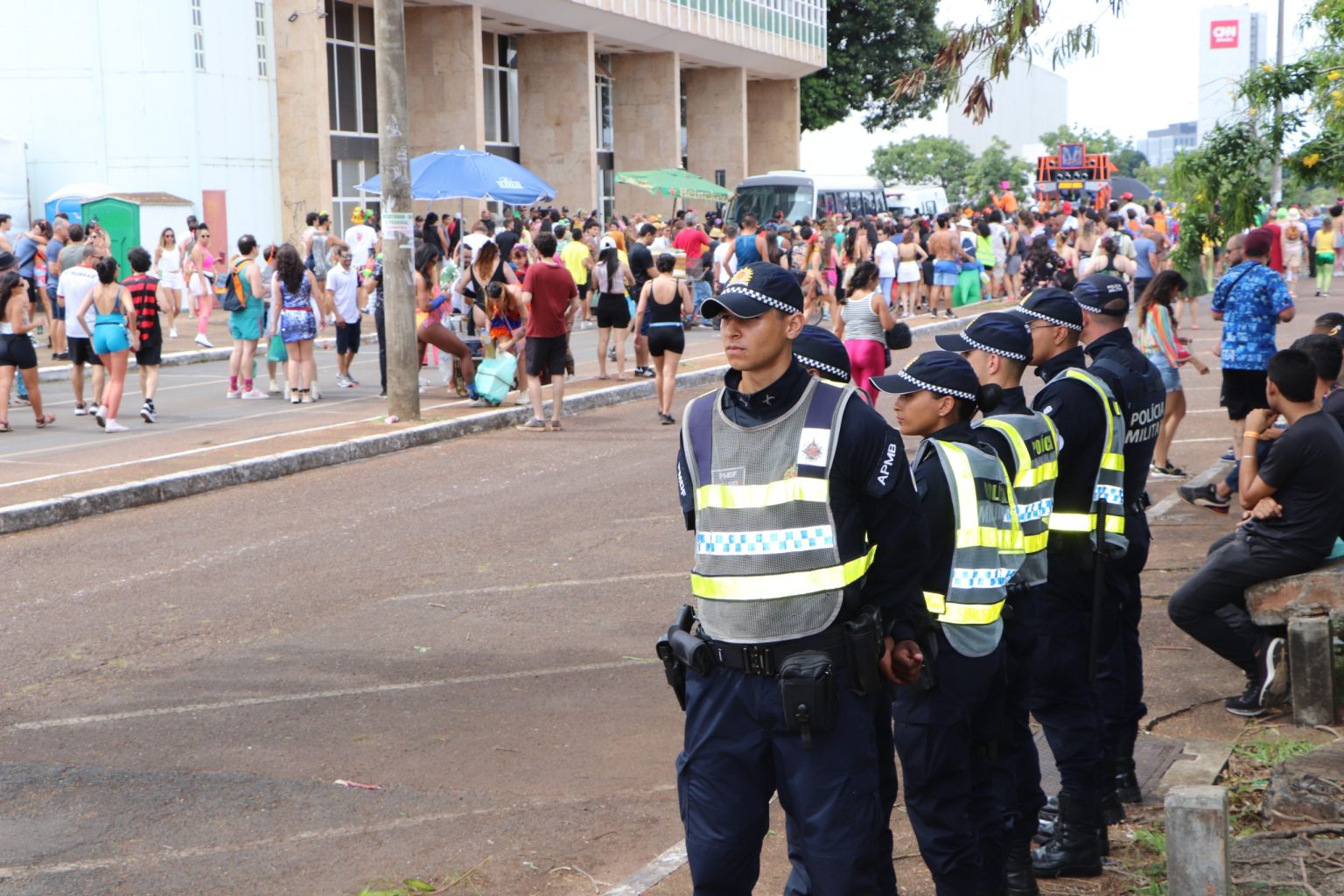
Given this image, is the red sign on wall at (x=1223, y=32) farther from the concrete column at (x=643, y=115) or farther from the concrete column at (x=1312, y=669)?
the concrete column at (x=1312, y=669)

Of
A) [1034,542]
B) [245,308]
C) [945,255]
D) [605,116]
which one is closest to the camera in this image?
[1034,542]

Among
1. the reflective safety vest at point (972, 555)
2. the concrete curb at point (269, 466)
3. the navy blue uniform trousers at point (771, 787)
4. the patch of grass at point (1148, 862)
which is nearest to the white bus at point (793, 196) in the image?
the concrete curb at point (269, 466)

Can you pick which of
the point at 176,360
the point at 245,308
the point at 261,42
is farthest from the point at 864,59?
the point at 245,308

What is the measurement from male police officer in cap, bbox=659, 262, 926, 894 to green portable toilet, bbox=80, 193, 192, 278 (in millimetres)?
22453

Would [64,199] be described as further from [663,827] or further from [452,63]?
[663,827]

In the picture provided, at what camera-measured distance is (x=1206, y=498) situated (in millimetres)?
10797

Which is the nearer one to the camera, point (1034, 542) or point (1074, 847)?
point (1034, 542)

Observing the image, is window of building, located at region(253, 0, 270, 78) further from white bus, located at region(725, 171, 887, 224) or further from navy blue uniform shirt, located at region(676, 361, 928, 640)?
navy blue uniform shirt, located at region(676, 361, 928, 640)

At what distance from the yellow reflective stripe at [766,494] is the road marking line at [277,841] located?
2175mm

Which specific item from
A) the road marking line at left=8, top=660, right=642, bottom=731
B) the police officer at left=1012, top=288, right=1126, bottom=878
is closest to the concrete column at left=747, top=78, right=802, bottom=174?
the road marking line at left=8, top=660, right=642, bottom=731

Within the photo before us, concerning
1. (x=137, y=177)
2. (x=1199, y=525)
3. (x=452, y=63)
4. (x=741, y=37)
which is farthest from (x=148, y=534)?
(x=741, y=37)

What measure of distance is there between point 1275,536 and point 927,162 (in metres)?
80.7

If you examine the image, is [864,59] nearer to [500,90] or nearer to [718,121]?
[718,121]

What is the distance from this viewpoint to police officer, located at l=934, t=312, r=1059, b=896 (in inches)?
181
